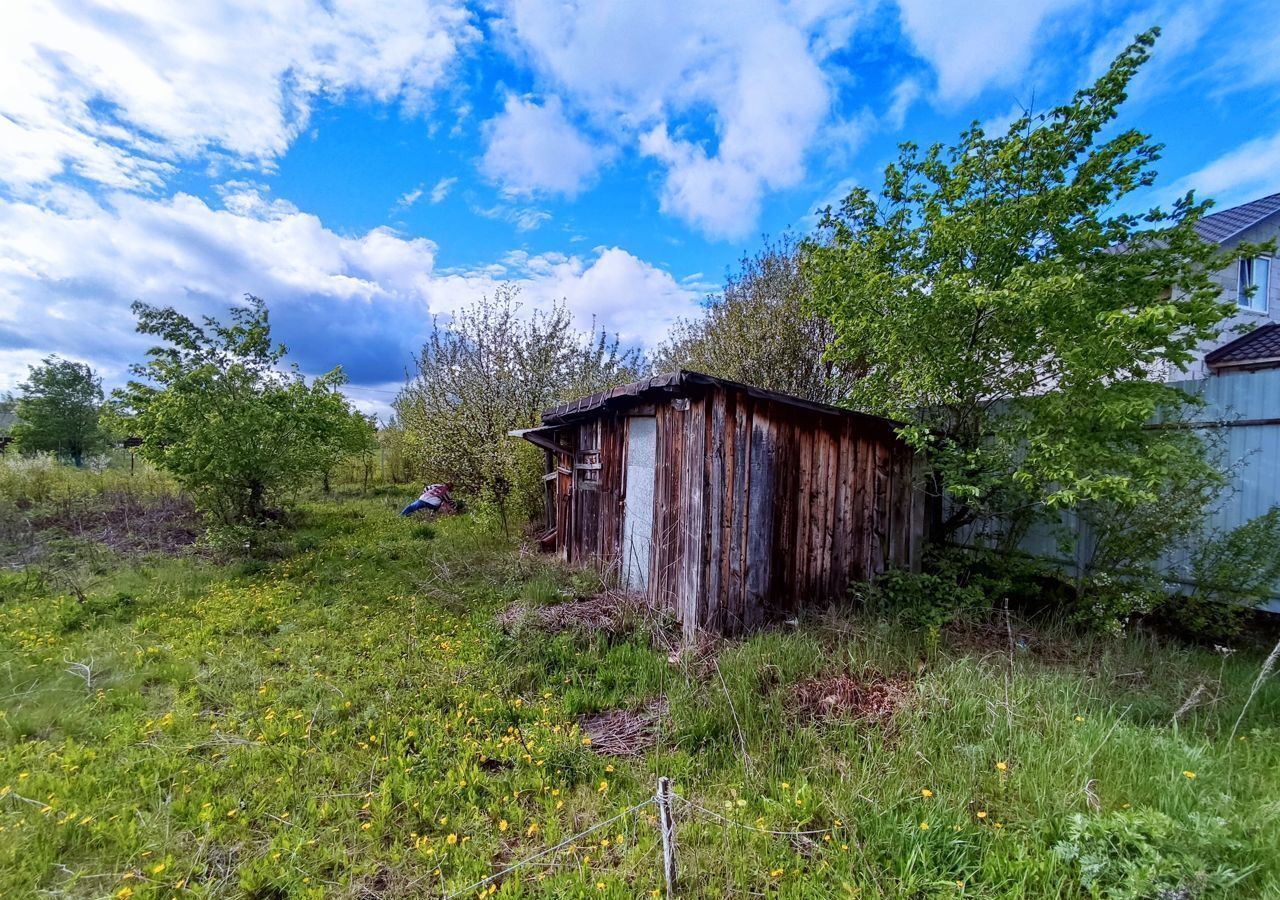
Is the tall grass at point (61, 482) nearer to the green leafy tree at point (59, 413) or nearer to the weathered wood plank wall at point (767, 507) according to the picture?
the green leafy tree at point (59, 413)

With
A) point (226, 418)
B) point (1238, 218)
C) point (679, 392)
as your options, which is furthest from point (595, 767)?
point (1238, 218)

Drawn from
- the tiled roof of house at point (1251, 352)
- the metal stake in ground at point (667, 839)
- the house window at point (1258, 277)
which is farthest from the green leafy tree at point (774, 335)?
the house window at point (1258, 277)

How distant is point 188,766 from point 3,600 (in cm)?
485

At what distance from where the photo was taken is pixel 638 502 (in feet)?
17.9

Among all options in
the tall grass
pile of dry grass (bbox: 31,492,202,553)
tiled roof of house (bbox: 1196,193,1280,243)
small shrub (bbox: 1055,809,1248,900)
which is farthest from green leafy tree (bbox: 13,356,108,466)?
tiled roof of house (bbox: 1196,193,1280,243)

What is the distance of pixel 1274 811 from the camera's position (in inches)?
74.9

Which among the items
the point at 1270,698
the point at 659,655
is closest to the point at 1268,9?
the point at 1270,698

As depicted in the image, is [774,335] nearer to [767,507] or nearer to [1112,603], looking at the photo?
[767,507]

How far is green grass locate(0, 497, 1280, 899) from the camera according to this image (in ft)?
6.51

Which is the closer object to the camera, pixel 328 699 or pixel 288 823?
pixel 288 823

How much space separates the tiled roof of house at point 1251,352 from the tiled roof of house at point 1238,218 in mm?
3135

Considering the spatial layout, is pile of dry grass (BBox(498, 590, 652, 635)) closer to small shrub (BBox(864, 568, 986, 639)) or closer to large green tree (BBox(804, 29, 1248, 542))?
small shrub (BBox(864, 568, 986, 639))

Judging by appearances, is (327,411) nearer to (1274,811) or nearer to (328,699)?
(328,699)

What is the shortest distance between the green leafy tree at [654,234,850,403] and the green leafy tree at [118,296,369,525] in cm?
692
